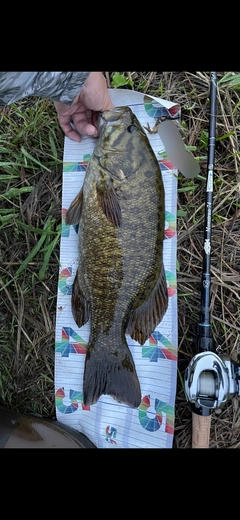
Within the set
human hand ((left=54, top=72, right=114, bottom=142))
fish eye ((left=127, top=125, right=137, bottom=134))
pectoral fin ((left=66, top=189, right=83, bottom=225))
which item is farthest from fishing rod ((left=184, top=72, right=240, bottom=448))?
pectoral fin ((left=66, top=189, right=83, bottom=225))

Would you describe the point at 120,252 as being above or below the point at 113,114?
below

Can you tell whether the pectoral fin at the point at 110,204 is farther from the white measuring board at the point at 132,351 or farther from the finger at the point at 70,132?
the finger at the point at 70,132

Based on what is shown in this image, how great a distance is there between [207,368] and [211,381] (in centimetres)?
7

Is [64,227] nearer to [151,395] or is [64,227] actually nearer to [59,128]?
[59,128]

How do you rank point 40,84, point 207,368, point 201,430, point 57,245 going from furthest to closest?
point 57,245
point 201,430
point 207,368
point 40,84

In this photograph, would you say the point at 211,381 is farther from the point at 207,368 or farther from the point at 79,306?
the point at 79,306

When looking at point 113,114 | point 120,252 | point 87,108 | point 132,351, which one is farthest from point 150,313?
point 87,108

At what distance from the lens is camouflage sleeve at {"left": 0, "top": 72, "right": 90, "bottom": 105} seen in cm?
174

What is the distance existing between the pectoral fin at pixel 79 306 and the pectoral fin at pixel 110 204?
0.49m

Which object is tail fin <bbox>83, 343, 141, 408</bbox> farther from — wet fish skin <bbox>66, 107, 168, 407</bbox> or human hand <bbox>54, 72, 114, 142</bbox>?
human hand <bbox>54, 72, 114, 142</bbox>

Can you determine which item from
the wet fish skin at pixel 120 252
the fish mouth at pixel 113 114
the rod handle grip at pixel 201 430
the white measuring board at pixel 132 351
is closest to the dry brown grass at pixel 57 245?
the white measuring board at pixel 132 351

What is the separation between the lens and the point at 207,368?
1964mm

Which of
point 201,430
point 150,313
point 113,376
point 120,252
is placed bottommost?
Result: point 201,430

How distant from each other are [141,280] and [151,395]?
2.42ft
